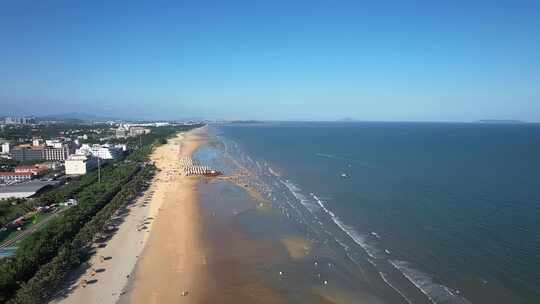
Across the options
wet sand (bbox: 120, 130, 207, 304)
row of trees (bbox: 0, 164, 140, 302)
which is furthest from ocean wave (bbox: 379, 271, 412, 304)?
row of trees (bbox: 0, 164, 140, 302)

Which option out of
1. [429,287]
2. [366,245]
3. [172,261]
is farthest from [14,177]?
[429,287]

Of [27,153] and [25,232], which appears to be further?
[27,153]

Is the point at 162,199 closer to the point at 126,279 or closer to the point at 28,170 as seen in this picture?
the point at 126,279

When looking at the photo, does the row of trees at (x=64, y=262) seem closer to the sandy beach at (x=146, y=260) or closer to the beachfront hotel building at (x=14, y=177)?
the sandy beach at (x=146, y=260)

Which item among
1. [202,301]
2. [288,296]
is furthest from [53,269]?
[288,296]

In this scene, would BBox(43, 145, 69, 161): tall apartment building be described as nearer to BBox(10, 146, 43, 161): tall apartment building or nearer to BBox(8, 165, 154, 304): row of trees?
BBox(10, 146, 43, 161): tall apartment building

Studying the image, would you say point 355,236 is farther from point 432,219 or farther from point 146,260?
point 146,260
